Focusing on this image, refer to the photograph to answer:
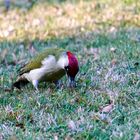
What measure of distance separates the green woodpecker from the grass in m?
0.16

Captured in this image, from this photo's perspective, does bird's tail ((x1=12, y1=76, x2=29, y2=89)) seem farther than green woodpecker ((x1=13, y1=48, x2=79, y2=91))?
Yes

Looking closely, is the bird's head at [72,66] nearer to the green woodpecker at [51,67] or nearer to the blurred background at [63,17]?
the green woodpecker at [51,67]

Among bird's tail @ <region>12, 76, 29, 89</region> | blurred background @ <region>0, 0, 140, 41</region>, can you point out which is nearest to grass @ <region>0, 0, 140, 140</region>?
blurred background @ <region>0, 0, 140, 41</region>

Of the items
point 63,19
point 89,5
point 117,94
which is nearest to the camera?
point 117,94

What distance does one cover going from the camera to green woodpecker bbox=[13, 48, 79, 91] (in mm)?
6762

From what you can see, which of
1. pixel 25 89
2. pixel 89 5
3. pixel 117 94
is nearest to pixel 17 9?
pixel 89 5

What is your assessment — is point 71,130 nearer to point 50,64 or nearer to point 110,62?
point 50,64

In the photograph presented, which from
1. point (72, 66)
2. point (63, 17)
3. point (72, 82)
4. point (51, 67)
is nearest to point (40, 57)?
point (51, 67)

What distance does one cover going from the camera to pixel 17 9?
13.9m

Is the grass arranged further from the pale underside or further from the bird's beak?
the pale underside

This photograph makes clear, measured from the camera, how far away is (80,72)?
8031mm

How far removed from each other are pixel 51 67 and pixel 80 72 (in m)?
1.04

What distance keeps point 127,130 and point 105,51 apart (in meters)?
3.77

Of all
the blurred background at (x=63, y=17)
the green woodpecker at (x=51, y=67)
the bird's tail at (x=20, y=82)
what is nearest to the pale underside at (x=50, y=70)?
the green woodpecker at (x=51, y=67)
